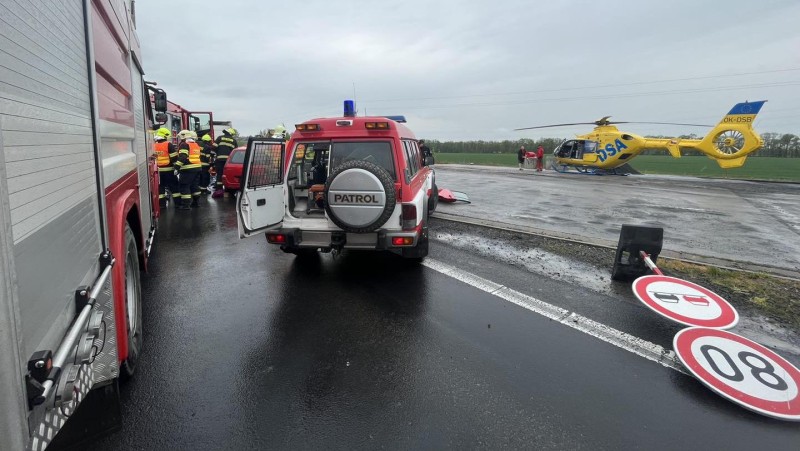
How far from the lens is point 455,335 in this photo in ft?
12.6

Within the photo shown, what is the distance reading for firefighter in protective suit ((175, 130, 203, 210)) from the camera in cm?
1005

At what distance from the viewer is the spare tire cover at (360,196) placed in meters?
4.67

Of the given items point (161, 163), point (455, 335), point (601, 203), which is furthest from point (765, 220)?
point (161, 163)

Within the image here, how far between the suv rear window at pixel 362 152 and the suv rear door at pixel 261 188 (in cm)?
73

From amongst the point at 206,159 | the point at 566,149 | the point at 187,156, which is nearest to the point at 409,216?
the point at 187,156

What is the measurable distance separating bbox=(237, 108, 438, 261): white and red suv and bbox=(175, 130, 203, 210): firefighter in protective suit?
5448 millimetres

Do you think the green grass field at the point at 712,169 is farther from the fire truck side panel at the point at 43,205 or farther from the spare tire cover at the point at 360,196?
the fire truck side panel at the point at 43,205

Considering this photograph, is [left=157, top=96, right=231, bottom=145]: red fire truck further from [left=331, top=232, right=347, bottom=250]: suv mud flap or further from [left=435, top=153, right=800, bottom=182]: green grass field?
[left=435, top=153, right=800, bottom=182]: green grass field

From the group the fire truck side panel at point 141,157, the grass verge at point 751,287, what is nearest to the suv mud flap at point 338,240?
the fire truck side panel at point 141,157

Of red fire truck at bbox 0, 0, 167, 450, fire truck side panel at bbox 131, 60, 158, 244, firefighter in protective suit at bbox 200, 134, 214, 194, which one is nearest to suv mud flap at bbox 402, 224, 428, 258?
fire truck side panel at bbox 131, 60, 158, 244

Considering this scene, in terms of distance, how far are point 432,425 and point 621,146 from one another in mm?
24122

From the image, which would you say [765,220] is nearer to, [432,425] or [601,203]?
[601,203]

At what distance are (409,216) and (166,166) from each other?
8.77 metres

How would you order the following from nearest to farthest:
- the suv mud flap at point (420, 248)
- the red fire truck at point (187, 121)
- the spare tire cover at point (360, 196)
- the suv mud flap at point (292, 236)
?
the spare tire cover at point (360, 196), the suv mud flap at point (292, 236), the suv mud flap at point (420, 248), the red fire truck at point (187, 121)
